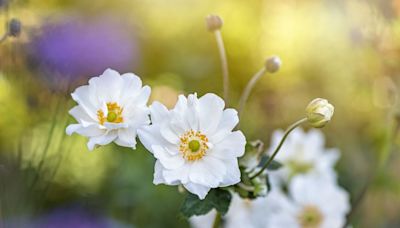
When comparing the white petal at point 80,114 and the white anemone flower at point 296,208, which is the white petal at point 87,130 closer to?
the white petal at point 80,114

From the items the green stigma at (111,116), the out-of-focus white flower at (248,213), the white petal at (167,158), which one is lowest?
the out-of-focus white flower at (248,213)

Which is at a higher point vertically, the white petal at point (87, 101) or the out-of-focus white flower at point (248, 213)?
the white petal at point (87, 101)

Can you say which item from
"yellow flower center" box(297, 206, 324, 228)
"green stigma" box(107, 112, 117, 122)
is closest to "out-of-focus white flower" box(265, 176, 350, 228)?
"yellow flower center" box(297, 206, 324, 228)

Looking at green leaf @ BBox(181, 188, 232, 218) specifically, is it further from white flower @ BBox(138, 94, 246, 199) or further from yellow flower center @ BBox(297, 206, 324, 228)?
yellow flower center @ BBox(297, 206, 324, 228)

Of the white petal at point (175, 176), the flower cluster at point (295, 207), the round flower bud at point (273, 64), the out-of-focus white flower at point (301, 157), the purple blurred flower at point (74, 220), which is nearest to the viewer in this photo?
the white petal at point (175, 176)

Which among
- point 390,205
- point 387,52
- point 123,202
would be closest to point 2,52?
point 123,202

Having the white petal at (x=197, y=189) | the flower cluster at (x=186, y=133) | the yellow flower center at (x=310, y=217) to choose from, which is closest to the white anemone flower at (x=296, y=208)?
the yellow flower center at (x=310, y=217)

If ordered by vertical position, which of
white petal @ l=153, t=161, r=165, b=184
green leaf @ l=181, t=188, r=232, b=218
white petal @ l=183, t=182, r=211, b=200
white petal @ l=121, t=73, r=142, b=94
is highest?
white petal @ l=121, t=73, r=142, b=94
